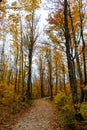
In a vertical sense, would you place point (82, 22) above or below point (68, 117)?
above

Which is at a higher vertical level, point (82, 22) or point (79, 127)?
point (82, 22)

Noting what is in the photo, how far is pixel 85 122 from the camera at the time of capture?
9734 mm

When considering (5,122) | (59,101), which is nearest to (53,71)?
(59,101)

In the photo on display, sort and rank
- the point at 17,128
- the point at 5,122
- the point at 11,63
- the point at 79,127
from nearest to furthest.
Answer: the point at 79,127 < the point at 17,128 < the point at 5,122 < the point at 11,63

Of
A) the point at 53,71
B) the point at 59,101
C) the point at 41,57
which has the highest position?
the point at 41,57

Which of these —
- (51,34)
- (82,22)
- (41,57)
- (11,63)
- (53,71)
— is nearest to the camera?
(82,22)

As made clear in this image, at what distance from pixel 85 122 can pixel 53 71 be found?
32982 millimetres

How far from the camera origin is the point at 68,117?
10422 mm

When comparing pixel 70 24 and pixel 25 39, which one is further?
pixel 25 39

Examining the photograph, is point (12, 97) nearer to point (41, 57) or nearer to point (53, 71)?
point (53, 71)

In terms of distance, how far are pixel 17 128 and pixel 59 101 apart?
37.9ft

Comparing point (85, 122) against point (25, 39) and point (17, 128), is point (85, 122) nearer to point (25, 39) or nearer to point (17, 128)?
point (17, 128)

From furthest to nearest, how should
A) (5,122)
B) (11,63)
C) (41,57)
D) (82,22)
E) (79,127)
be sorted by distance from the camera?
(11,63) → (41,57) → (82,22) → (5,122) → (79,127)

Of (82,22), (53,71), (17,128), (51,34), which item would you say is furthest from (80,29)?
(53,71)
